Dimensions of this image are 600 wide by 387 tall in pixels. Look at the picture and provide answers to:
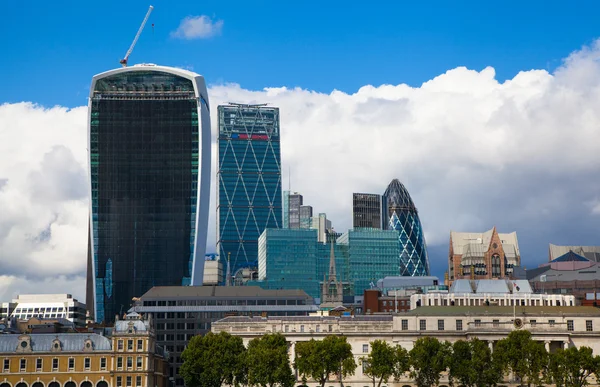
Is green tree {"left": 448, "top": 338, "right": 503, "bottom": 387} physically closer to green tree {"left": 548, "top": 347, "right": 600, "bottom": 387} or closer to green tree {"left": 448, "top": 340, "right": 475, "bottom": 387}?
green tree {"left": 448, "top": 340, "right": 475, "bottom": 387}

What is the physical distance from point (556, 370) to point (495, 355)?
1122cm

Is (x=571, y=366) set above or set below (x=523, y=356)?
below

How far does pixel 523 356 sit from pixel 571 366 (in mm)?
8759

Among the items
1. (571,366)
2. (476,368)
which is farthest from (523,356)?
(476,368)

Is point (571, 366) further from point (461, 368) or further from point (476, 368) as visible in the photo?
point (461, 368)

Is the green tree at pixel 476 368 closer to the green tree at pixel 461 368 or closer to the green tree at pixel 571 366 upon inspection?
the green tree at pixel 461 368

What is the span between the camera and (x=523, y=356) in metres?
197

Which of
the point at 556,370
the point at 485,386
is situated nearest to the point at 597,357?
the point at 556,370

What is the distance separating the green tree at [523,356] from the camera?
194m

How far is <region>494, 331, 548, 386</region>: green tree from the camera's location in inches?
7657

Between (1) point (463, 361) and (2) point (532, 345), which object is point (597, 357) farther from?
(1) point (463, 361)

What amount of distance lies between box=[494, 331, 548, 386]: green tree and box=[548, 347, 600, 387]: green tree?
2.12 meters

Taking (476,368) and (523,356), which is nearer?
(523,356)

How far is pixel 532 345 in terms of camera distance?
196875 mm
